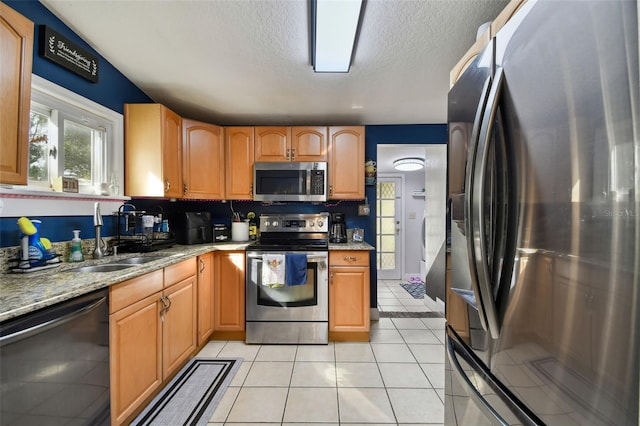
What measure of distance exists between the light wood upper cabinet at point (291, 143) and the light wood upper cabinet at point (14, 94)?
1.86 metres

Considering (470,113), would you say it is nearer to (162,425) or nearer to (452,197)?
(452,197)

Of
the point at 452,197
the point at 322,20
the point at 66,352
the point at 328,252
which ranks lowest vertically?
the point at 66,352

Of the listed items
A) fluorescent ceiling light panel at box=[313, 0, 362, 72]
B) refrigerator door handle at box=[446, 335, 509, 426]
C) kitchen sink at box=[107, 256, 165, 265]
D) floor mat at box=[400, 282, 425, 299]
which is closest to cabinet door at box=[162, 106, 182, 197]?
kitchen sink at box=[107, 256, 165, 265]

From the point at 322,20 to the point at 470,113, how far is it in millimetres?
1059

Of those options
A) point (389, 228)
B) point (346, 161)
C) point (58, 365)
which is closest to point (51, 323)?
point (58, 365)

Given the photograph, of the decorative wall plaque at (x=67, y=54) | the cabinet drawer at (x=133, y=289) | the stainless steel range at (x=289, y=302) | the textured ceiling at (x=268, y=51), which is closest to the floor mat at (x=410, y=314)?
the stainless steel range at (x=289, y=302)

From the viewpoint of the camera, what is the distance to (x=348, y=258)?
8.34 ft

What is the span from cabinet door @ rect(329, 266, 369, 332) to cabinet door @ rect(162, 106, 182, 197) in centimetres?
168

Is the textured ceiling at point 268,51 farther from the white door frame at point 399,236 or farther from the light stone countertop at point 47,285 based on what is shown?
the white door frame at point 399,236

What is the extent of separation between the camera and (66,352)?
1065mm

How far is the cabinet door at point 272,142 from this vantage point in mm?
2896

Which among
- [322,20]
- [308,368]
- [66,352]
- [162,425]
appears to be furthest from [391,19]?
[162,425]

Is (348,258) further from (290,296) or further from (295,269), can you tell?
(290,296)

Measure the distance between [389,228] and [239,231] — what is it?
304 cm
